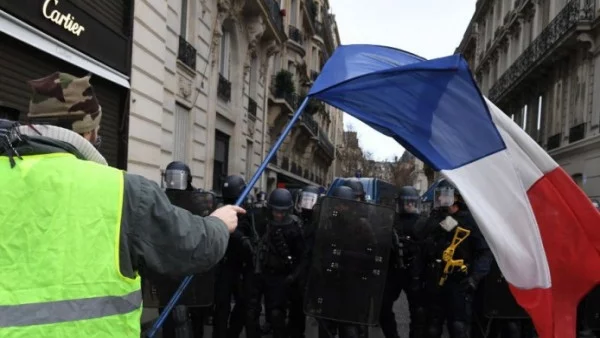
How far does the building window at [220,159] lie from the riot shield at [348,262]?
10.8 metres

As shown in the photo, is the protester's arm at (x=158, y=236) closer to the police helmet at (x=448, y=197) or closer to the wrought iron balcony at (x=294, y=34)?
the police helmet at (x=448, y=197)

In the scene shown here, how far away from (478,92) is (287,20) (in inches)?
992

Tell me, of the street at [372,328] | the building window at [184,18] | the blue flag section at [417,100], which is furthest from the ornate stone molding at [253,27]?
the blue flag section at [417,100]

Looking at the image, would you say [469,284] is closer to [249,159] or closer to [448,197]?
→ [448,197]

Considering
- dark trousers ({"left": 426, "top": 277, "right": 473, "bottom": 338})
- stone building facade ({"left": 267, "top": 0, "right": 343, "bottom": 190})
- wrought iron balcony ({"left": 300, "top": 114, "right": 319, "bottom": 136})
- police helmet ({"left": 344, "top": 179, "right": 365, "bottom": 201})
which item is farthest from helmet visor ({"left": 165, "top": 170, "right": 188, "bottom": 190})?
wrought iron balcony ({"left": 300, "top": 114, "right": 319, "bottom": 136})

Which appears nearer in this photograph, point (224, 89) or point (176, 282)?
point (176, 282)

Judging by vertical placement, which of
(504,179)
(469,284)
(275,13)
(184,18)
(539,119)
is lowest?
(469,284)

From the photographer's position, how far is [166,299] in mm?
5176

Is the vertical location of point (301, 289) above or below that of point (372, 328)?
A: above

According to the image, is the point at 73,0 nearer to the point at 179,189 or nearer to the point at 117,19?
the point at 117,19

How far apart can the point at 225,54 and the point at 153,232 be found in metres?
15.9

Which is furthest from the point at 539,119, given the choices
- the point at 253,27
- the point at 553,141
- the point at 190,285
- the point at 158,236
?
the point at 158,236

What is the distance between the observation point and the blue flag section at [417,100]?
3.53 meters

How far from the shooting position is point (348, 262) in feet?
16.4
